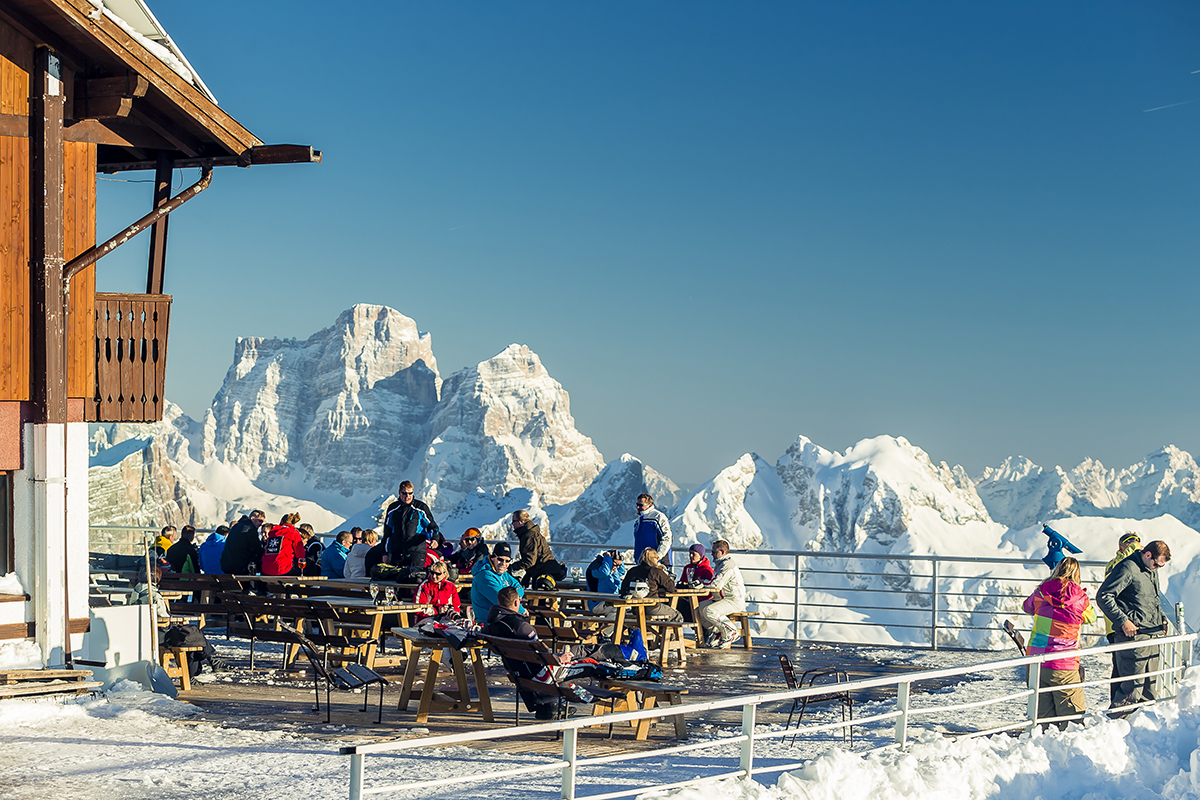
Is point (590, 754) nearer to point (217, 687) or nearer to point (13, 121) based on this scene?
point (217, 687)

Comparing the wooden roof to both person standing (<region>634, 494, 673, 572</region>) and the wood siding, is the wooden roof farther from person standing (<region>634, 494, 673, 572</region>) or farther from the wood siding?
person standing (<region>634, 494, 673, 572</region>)

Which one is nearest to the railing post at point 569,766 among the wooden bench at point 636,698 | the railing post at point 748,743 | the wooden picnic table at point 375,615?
the railing post at point 748,743

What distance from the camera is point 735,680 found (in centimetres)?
1069

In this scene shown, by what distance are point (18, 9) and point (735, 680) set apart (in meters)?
7.91

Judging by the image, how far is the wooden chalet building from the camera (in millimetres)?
9266

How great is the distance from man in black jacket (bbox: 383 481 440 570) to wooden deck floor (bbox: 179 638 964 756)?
122cm

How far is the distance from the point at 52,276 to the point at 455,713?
4610mm

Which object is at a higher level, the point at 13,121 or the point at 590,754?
the point at 13,121

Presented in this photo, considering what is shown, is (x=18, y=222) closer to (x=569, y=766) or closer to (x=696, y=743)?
(x=696, y=743)

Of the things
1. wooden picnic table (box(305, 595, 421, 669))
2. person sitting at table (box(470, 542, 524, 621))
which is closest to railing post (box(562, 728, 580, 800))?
person sitting at table (box(470, 542, 524, 621))

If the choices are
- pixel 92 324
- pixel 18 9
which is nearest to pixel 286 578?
pixel 92 324

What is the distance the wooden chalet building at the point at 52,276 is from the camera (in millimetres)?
9266

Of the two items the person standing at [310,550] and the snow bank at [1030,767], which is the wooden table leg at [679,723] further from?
the person standing at [310,550]

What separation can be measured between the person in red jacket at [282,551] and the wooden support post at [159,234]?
10.3ft
